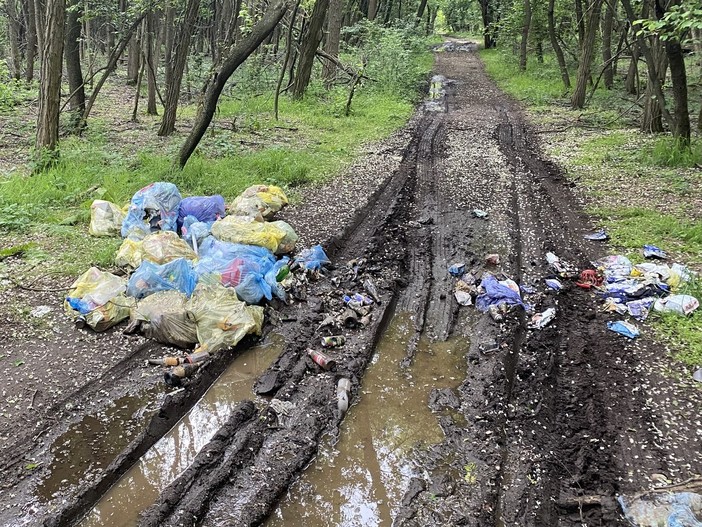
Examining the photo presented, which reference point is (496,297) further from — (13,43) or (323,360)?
(13,43)

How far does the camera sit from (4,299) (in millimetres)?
4988

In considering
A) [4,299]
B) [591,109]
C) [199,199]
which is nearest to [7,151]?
[199,199]

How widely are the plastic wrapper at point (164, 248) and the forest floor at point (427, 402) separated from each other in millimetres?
961

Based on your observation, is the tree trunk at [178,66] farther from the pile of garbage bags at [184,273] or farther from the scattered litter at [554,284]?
the scattered litter at [554,284]

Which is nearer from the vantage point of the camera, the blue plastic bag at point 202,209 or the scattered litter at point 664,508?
the scattered litter at point 664,508

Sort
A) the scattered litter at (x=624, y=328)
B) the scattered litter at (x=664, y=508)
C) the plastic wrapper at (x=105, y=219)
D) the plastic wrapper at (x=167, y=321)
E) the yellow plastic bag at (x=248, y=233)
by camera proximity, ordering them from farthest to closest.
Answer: the plastic wrapper at (x=105, y=219) < the yellow plastic bag at (x=248, y=233) < the scattered litter at (x=624, y=328) < the plastic wrapper at (x=167, y=321) < the scattered litter at (x=664, y=508)

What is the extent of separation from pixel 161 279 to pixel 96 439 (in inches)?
70.0

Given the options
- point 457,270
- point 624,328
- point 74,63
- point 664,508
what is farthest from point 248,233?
point 74,63

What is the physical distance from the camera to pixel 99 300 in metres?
4.82

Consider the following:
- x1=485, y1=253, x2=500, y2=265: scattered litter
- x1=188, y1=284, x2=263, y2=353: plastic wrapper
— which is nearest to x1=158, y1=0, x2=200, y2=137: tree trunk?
x1=188, y1=284, x2=263, y2=353: plastic wrapper

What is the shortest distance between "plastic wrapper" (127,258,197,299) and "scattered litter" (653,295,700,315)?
4.39 metres

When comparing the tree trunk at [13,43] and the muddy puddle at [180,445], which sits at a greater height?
the tree trunk at [13,43]

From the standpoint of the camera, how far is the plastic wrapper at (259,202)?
698 cm

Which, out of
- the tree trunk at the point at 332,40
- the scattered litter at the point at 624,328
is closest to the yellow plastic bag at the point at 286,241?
the scattered litter at the point at 624,328
